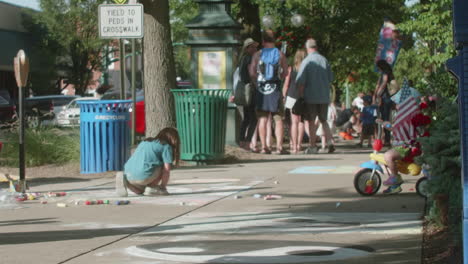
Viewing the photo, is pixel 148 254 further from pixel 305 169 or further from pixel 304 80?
pixel 304 80

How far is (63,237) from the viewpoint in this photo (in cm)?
709

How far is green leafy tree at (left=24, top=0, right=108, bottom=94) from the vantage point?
176 feet

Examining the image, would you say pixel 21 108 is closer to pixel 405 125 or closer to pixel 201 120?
pixel 201 120

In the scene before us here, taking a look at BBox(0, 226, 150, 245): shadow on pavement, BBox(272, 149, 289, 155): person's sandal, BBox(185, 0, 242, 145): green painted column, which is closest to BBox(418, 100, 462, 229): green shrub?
BBox(0, 226, 150, 245): shadow on pavement

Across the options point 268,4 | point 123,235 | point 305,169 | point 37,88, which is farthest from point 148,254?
point 37,88

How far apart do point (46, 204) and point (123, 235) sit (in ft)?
7.92

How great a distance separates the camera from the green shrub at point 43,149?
47.8 ft

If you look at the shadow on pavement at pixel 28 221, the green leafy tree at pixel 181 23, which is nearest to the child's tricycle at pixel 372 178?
the shadow on pavement at pixel 28 221

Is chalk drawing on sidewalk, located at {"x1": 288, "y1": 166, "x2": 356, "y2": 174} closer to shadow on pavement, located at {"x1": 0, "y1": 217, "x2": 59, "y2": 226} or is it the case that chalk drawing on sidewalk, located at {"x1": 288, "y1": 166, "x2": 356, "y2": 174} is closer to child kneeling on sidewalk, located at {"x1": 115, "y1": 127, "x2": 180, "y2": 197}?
child kneeling on sidewalk, located at {"x1": 115, "y1": 127, "x2": 180, "y2": 197}

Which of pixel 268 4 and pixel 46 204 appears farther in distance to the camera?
pixel 268 4

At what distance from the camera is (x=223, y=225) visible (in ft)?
24.8

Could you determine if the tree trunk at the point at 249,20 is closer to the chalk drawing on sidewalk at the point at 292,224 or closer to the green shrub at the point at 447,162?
the chalk drawing on sidewalk at the point at 292,224

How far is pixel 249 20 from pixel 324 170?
36.3ft

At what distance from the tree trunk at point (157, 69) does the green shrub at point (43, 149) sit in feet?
5.40
